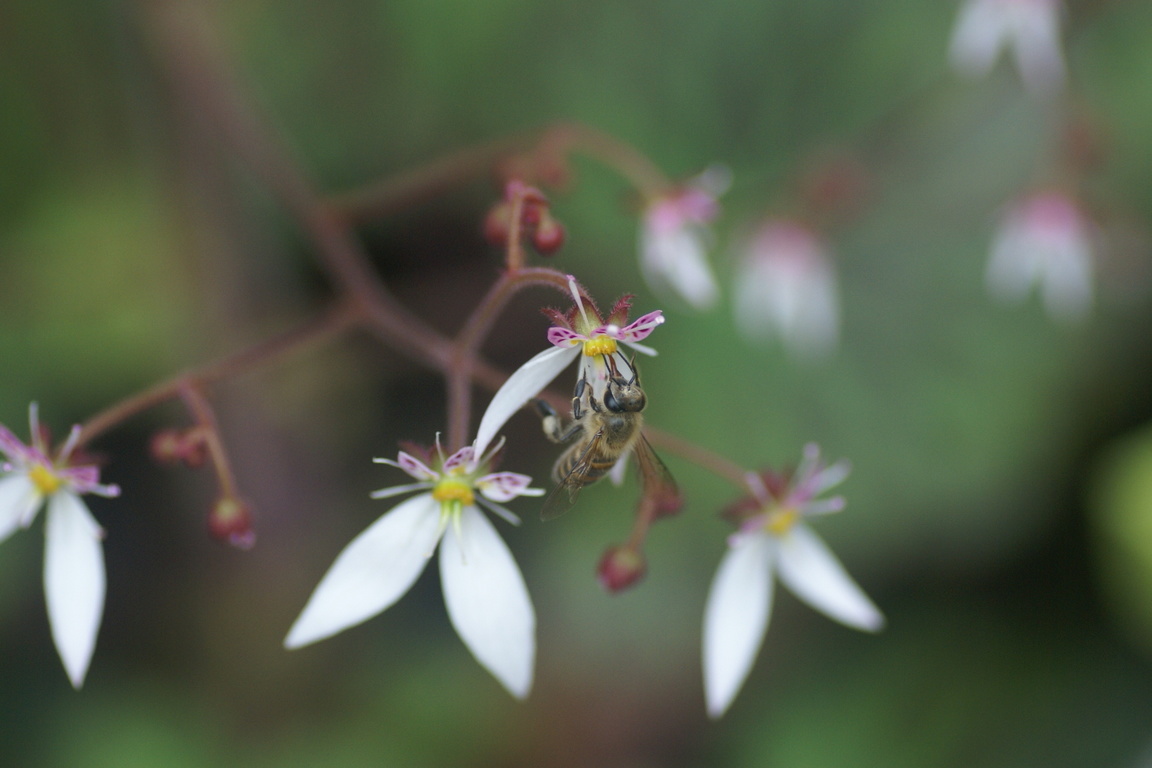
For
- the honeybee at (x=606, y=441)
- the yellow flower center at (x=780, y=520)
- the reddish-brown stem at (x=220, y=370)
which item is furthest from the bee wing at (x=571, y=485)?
the reddish-brown stem at (x=220, y=370)

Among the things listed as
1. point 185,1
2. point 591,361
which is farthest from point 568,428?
point 185,1

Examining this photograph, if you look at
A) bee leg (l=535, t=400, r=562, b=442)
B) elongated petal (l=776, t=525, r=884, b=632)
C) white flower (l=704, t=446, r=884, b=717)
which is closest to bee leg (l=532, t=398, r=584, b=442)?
bee leg (l=535, t=400, r=562, b=442)

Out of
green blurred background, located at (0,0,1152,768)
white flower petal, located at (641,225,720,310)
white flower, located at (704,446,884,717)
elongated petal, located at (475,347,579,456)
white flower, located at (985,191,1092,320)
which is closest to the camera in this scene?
elongated petal, located at (475,347,579,456)

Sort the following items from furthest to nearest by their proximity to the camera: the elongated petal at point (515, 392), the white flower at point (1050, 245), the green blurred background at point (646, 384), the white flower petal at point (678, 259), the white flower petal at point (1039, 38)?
the green blurred background at point (646, 384)
the white flower at point (1050, 245)
the white flower petal at point (1039, 38)
the white flower petal at point (678, 259)
the elongated petal at point (515, 392)

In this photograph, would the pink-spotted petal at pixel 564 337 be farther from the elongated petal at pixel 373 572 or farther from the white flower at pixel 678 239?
the white flower at pixel 678 239

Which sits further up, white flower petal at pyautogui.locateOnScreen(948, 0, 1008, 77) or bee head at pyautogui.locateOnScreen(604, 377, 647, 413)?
white flower petal at pyautogui.locateOnScreen(948, 0, 1008, 77)

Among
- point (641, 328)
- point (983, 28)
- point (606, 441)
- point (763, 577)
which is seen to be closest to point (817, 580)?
point (763, 577)

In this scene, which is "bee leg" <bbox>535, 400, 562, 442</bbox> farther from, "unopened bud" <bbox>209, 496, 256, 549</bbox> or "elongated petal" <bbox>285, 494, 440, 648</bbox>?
"unopened bud" <bbox>209, 496, 256, 549</bbox>
